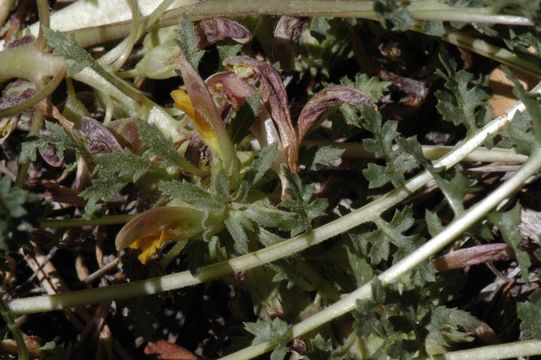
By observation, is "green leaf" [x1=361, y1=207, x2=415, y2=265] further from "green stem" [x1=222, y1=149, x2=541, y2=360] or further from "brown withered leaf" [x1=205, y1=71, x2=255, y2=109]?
"brown withered leaf" [x1=205, y1=71, x2=255, y2=109]

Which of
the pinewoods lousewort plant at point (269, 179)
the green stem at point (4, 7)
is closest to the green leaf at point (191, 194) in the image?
the pinewoods lousewort plant at point (269, 179)

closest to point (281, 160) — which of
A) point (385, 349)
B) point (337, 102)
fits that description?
point (337, 102)

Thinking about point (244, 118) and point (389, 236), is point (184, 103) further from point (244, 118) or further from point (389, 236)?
point (389, 236)

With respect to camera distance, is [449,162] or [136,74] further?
[136,74]

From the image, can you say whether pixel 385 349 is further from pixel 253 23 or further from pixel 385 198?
pixel 253 23

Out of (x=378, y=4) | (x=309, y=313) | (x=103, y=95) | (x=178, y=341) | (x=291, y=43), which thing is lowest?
(x=178, y=341)

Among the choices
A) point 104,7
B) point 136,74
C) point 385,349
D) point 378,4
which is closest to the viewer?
point 378,4

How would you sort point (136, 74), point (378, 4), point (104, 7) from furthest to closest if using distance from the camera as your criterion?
point (104, 7)
point (136, 74)
point (378, 4)

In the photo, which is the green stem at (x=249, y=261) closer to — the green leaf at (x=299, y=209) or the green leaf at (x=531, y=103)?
the green leaf at (x=299, y=209)
